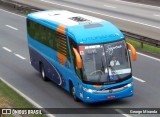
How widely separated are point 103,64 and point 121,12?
2671 centimetres

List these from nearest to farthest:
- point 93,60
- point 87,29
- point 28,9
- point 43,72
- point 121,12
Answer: point 93,60 → point 87,29 → point 43,72 → point 121,12 → point 28,9

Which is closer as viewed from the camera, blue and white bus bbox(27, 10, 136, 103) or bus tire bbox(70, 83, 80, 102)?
blue and white bus bbox(27, 10, 136, 103)

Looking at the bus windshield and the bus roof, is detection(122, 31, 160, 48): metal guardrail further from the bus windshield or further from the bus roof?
the bus windshield

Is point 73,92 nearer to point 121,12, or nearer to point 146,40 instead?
point 146,40

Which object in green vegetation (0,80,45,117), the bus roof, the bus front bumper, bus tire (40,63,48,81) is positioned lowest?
bus tire (40,63,48,81)

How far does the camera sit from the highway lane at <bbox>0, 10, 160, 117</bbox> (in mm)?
18234

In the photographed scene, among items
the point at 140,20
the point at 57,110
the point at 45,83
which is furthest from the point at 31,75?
the point at 140,20

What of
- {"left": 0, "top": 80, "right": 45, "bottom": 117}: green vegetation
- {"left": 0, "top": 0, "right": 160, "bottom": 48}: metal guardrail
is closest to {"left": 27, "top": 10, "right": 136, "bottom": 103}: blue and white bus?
{"left": 0, "top": 80, "right": 45, "bottom": 117}: green vegetation

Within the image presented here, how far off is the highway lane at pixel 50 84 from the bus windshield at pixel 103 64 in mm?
1218

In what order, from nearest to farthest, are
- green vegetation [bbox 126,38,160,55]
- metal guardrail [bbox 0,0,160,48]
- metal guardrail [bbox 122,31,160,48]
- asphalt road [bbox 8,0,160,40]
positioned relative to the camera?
green vegetation [bbox 126,38,160,55] → metal guardrail [bbox 122,31,160,48] → metal guardrail [bbox 0,0,160,48] → asphalt road [bbox 8,0,160,40]

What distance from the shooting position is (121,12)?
43.5 metres

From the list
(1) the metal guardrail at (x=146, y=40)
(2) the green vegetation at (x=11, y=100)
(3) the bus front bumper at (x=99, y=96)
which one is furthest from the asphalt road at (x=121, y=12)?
(3) the bus front bumper at (x=99, y=96)

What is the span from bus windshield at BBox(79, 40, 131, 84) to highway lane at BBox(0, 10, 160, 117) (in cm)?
122

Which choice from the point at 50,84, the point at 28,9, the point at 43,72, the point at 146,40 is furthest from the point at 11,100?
the point at 28,9
